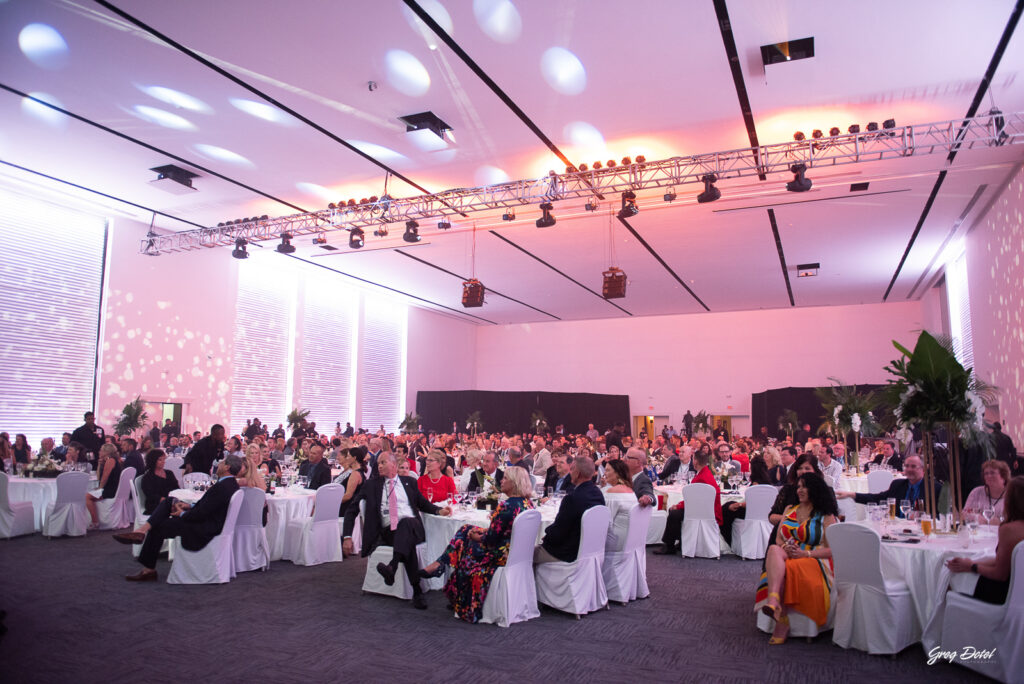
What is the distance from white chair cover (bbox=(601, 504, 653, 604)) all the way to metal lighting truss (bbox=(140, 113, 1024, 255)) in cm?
506

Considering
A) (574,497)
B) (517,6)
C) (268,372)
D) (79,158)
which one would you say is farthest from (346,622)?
(268,372)

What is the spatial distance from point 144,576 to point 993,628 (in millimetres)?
6528

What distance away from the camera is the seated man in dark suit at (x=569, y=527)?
5.28 meters

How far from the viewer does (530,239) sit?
13531 mm

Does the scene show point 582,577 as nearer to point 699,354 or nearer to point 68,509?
point 68,509

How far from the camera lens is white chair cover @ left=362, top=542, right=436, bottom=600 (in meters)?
5.69

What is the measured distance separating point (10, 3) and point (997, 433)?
10749 mm

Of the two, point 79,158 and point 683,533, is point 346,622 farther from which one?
point 79,158

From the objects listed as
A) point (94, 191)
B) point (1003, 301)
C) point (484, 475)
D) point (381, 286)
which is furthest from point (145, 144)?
point (1003, 301)

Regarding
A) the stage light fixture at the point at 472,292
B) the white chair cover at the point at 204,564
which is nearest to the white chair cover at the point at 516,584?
the white chair cover at the point at 204,564

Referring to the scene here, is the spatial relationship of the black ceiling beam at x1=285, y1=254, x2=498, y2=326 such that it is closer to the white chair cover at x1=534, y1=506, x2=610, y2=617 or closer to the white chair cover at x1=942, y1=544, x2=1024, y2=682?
the white chair cover at x1=534, y1=506, x2=610, y2=617

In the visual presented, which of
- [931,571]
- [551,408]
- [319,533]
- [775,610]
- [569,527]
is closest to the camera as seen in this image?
[931,571]

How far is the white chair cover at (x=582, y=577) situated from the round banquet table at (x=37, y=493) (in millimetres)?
6997

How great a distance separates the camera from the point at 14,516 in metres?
8.38
